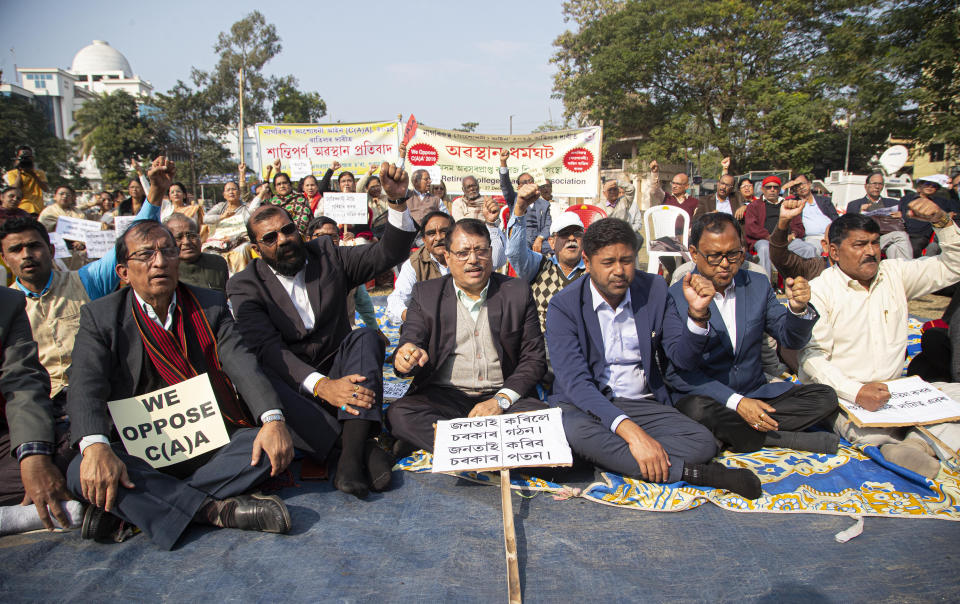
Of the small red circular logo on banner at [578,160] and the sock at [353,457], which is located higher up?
the small red circular logo on banner at [578,160]

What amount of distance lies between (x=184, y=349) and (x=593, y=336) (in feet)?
7.85

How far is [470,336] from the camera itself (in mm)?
3627

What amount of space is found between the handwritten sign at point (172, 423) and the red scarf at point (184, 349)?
0.40ft

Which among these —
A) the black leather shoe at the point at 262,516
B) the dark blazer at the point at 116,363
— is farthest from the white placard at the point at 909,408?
the dark blazer at the point at 116,363

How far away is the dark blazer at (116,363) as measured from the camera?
2.67m

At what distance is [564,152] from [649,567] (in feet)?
33.1

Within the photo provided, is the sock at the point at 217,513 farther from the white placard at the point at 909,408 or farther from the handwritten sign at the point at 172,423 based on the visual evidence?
the white placard at the point at 909,408

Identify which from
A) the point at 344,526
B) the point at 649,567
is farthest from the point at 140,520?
the point at 649,567

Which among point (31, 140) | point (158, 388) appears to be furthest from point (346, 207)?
point (31, 140)

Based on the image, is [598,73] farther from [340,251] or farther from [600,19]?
[340,251]

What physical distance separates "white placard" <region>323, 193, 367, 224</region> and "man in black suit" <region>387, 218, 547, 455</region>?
552 centimetres

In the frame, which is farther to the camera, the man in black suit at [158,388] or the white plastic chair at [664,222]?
the white plastic chair at [664,222]

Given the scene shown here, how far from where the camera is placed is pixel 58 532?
267 cm

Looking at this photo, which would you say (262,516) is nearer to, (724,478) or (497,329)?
(497,329)
